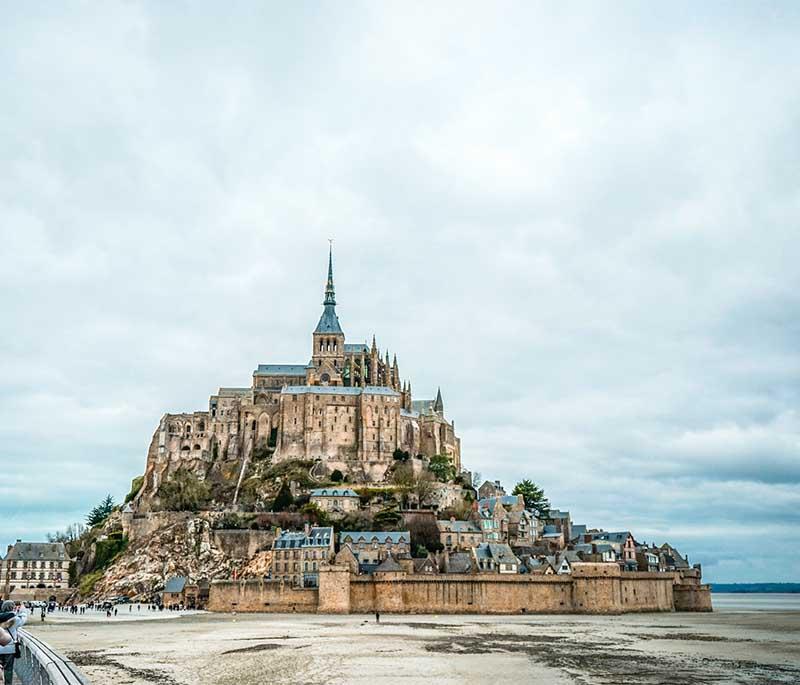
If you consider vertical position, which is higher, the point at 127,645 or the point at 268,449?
the point at 268,449

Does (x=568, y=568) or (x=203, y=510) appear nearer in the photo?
(x=568, y=568)

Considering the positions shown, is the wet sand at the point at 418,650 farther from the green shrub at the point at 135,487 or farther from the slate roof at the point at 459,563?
the green shrub at the point at 135,487

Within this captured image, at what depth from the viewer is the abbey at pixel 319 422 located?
3691 inches

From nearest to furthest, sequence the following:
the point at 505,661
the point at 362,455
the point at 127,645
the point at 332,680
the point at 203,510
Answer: the point at 332,680
the point at 505,661
the point at 127,645
the point at 203,510
the point at 362,455

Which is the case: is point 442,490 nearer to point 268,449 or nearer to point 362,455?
point 362,455

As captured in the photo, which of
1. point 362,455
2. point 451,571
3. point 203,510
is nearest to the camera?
point 451,571

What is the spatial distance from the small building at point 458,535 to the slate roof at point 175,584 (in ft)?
72.9

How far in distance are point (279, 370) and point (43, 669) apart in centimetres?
9532

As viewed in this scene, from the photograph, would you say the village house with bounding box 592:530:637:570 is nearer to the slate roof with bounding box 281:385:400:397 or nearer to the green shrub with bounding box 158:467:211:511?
the slate roof with bounding box 281:385:400:397

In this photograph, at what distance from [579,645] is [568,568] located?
→ 98.6 ft

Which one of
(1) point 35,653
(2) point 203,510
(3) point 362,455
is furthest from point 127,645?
(3) point 362,455

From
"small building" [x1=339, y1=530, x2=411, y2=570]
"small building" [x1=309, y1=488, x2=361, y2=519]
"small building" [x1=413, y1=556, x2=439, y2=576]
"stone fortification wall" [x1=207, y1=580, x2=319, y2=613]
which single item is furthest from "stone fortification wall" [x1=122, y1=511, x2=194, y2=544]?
"small building" [x1=413, y1=556, x2=439, y2=576]

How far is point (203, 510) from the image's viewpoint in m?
83.9

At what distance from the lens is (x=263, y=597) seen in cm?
6353
